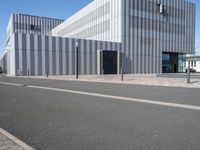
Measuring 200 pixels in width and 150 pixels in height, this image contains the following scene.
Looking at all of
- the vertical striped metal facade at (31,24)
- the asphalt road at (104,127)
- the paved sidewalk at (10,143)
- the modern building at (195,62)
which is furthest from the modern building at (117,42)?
the paved sidewalk at (10,143)

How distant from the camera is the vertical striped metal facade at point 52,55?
1510 inches

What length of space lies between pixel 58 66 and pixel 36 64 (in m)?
3.85

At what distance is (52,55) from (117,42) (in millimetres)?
13532

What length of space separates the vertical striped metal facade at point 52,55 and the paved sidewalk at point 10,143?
35010 mm

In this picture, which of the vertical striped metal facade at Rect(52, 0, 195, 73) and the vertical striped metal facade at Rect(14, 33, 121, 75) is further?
the vertical striped metal facade at Rect(52, 0, 195, 73)

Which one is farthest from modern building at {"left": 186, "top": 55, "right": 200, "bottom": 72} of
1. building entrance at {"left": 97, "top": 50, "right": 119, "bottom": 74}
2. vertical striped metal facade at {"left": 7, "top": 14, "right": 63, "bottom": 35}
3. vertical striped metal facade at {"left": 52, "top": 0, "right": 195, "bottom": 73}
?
vertical striped metal facade at {"left": 7, "top": 14, "right": 63, "bottom": 35}

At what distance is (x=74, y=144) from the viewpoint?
4258 millimetres

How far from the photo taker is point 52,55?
40.4m

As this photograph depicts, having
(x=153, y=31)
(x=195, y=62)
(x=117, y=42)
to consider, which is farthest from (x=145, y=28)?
(x=195, y=62)

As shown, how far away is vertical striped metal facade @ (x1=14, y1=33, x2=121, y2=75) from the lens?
3834cm

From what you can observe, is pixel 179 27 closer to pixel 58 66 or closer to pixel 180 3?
pixel 180 3

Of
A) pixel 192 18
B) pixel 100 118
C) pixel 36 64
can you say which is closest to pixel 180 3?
pixel 192 18

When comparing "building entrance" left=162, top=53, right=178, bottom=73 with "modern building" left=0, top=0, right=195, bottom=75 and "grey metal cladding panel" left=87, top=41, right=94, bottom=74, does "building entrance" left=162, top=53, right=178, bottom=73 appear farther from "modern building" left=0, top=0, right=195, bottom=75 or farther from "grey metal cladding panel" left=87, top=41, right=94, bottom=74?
"grey metal cladding panel" left=87, top=41, right=94, bottom=74

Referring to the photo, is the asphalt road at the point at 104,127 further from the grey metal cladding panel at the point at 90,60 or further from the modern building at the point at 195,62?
the modern building at the point at 195,62
